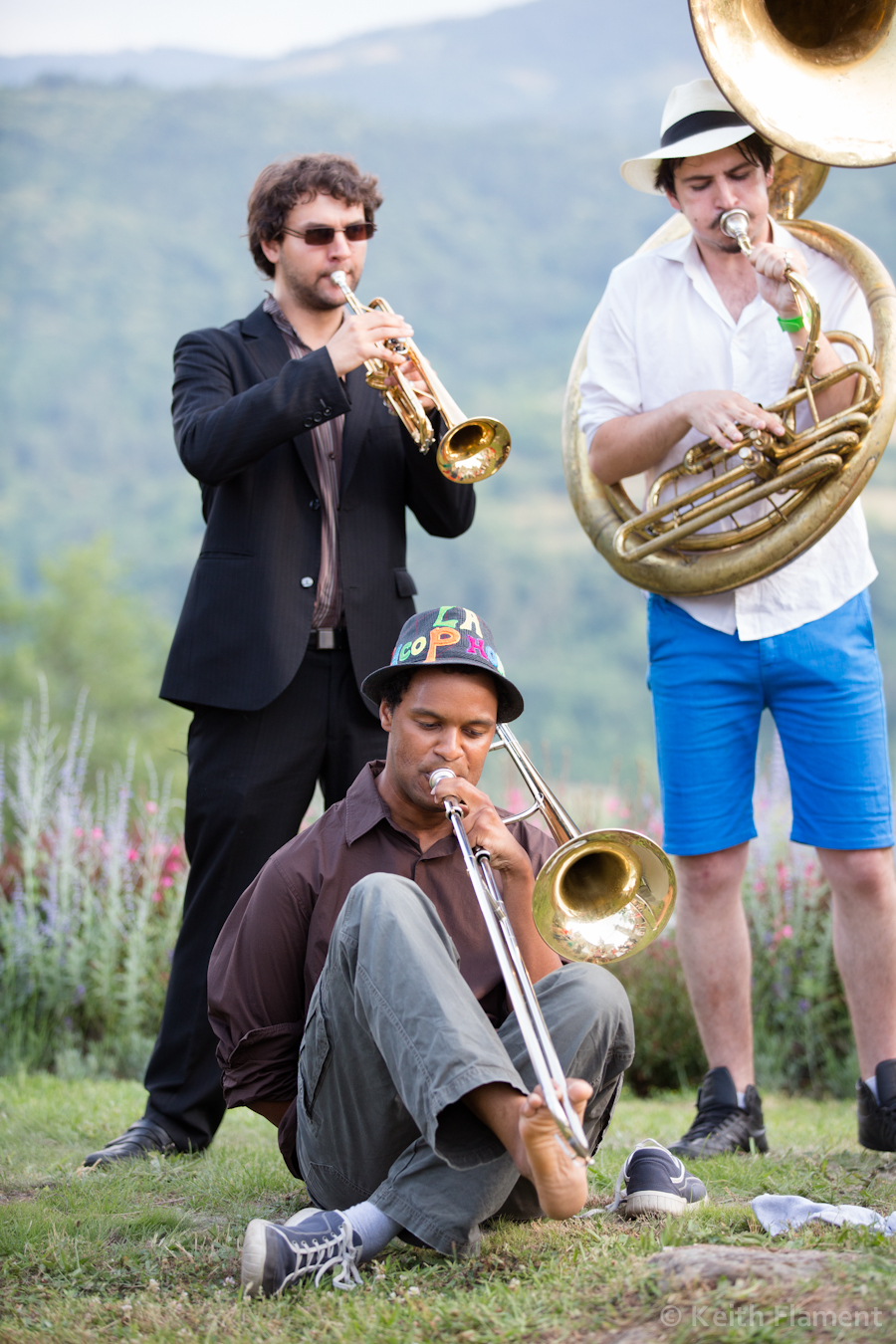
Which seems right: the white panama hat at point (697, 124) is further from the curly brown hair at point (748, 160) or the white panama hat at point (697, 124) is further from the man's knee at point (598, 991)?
the man's knee at point (598, 991)

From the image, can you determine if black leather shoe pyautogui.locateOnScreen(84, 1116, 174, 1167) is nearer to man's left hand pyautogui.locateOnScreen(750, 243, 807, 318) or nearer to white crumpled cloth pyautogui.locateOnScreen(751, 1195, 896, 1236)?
white crumpled cloth pyautogui.locateOnScreen(751, 1195, 896, 1236)

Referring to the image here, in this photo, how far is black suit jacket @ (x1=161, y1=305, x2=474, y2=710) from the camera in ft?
9.93

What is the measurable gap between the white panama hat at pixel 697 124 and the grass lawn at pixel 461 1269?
7.27ft

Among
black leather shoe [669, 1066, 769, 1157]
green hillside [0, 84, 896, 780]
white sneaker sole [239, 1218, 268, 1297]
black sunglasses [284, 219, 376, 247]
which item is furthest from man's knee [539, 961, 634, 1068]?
green hillside [0, 84, 896, 780]

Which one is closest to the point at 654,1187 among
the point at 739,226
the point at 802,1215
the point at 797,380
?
the point at 802,1215

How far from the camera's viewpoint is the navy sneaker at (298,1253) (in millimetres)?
2059

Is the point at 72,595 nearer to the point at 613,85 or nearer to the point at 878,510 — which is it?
the point at 878,510

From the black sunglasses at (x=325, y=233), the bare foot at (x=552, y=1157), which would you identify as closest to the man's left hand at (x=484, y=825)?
the bare foot at (x=552, y=1157)

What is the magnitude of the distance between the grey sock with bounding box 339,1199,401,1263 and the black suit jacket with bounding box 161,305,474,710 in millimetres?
1199

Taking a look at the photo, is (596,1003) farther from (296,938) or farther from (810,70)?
(810,70)

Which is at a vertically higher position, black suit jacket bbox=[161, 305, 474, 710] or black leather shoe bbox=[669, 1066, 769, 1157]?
Result: black suit jacket bbox=[161, 305, 474, 710]

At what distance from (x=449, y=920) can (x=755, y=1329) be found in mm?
874

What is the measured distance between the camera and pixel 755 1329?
1.76 m

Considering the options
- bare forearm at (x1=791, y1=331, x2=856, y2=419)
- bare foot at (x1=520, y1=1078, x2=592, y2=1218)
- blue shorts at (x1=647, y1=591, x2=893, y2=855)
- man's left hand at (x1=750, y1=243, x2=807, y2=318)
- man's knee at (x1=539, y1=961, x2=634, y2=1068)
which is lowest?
bare foot at (x1=520, y1=1078, x2=592, y2=1218)
